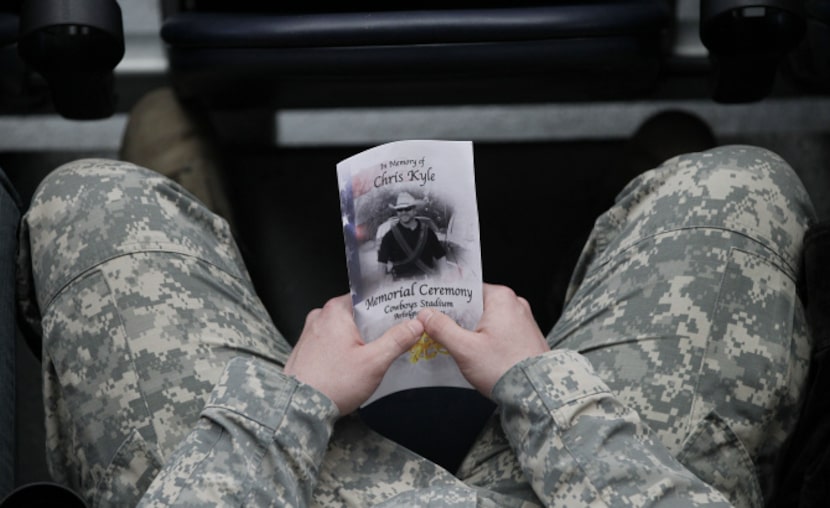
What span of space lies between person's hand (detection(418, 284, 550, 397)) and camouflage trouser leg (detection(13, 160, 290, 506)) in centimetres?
18

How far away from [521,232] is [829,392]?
2.51 feet

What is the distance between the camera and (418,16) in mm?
1352

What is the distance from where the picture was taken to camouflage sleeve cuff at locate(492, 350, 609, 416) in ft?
2.88

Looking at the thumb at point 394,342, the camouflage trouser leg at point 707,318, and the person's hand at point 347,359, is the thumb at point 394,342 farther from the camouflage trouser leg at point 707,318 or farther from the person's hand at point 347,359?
the camouflage trouser leg at point 707,318

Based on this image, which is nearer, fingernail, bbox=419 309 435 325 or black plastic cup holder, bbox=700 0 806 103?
fingernail, bbox=419 309 435 325

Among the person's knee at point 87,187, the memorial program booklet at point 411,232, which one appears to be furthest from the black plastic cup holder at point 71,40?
the memorial program booklet at point 411,232

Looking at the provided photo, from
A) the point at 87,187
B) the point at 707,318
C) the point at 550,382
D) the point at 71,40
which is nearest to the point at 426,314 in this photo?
the point at 550,382

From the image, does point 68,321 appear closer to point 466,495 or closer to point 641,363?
point 466,495

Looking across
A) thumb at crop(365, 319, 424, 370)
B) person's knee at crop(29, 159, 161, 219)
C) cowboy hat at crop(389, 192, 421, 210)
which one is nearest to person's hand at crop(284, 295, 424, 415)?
thumb at crop(365, 319, 424, 370)

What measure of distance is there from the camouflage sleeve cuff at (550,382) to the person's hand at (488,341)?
0.02m

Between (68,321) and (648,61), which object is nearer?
(68,321)

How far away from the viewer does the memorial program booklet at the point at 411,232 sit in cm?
98

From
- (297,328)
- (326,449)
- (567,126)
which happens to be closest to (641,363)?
(326,449)

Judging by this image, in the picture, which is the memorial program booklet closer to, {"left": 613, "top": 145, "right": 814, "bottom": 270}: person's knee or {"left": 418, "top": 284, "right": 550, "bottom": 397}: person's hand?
{"left": 418, "top": 284, "right": 550, "bottom": 397}: person's hand
